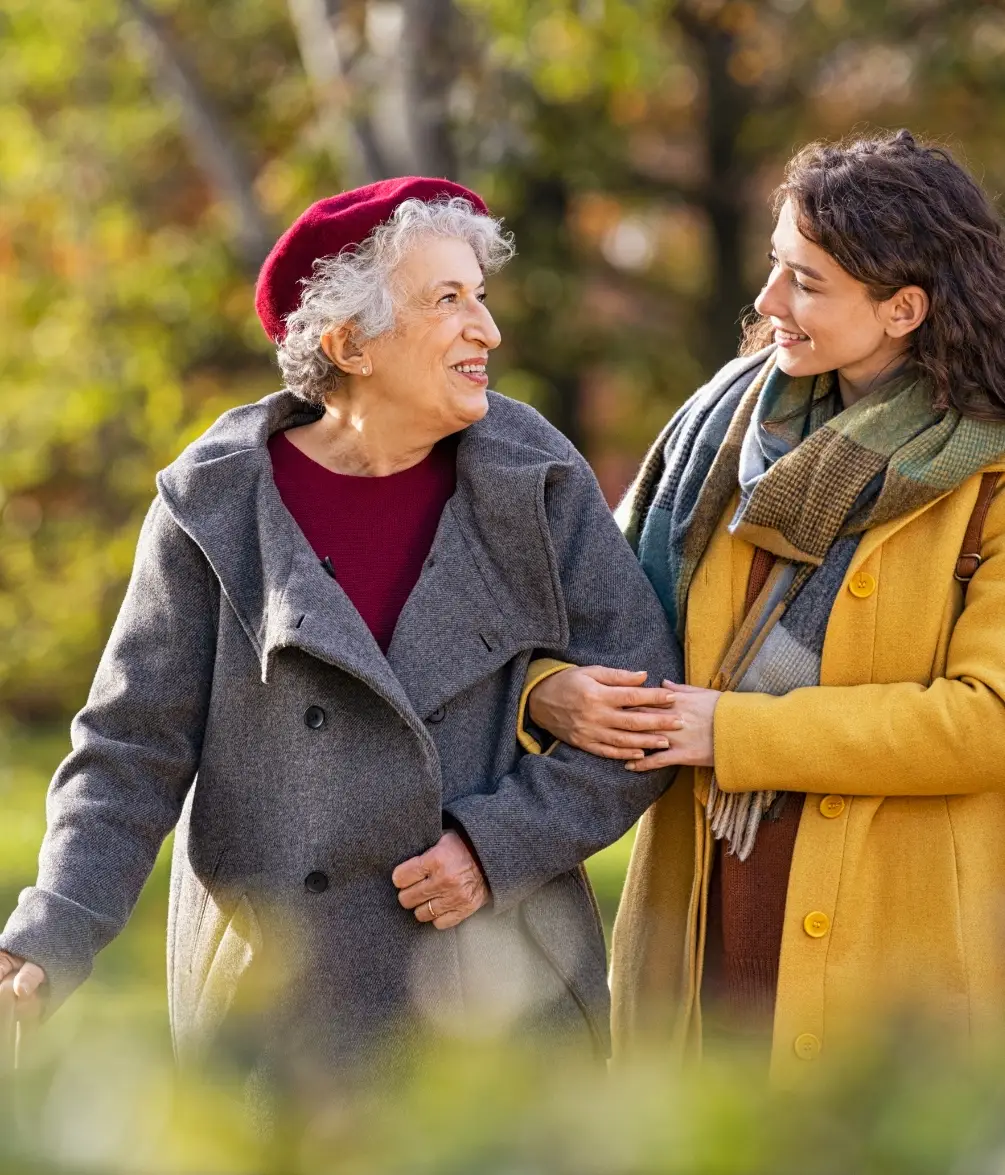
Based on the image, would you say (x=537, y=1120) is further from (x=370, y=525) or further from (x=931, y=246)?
(x=931, y=246)

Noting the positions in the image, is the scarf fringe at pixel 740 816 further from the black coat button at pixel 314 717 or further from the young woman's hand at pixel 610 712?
the black coat button at pixel 314 717

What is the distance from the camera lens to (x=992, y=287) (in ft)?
8.86

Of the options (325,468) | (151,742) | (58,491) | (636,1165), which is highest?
(636,1165)

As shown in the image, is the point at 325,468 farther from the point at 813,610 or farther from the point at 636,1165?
the point at 636,1165

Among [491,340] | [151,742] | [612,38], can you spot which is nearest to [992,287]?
[491,340]

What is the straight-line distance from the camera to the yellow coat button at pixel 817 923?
2.70 metres

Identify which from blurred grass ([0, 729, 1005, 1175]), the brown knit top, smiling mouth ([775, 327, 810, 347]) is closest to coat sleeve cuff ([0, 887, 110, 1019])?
the brown knit top

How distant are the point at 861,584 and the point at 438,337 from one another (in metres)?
0.79

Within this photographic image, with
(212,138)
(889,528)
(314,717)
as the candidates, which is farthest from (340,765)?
(212,138)

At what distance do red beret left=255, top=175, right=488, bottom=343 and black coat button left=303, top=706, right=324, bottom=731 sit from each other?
27.7 inches

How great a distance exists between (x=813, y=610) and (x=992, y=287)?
1.93 ft

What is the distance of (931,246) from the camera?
266 cm

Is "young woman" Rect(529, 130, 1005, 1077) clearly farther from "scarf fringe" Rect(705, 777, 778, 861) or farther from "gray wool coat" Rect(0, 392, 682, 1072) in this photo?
"gray wool coat" Rect(0, 392, 682, 1072)

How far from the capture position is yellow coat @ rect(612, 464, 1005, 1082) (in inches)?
103
